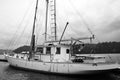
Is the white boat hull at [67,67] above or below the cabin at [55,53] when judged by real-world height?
below

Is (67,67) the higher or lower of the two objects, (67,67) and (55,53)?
the lower

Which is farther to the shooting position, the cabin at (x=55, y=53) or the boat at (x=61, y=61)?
the cabin at (x=55, y=53)

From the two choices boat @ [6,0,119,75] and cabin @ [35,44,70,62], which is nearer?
boat @ [6,0,119,75]

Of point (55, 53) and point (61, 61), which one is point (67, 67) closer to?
point (61, 61)

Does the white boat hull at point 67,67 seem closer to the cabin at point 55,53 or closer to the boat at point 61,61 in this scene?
the boat at point 61,61

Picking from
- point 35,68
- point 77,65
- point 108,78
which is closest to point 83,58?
point 77,65

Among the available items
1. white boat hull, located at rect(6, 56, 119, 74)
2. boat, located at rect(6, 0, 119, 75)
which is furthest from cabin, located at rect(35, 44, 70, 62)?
white boat hull, located at rect(6, 56, 119, 74)

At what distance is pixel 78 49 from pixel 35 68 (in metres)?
7.25

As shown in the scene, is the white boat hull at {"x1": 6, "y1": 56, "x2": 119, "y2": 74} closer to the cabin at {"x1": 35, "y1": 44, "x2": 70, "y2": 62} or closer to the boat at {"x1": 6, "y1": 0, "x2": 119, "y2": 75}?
the boat at {"x1": 6, "y1": 0, "x2": 119, "y2": 75}

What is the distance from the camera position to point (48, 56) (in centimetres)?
1894

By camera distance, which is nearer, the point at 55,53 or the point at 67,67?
the point at 67,67

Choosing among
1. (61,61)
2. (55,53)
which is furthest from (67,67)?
(55,53)

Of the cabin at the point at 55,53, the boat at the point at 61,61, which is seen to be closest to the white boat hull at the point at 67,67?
the boat at the point at 61,61

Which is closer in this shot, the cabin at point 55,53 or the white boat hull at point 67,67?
the white boat hull at point 67,67
